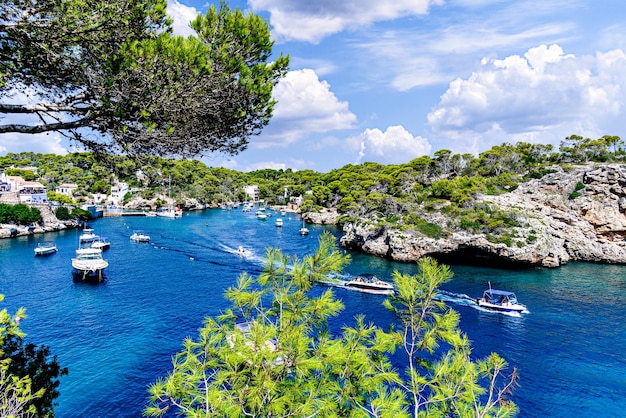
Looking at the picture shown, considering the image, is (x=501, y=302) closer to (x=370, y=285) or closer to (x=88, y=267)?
(x=370, y=285)

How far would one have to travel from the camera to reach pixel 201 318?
90.7 feet

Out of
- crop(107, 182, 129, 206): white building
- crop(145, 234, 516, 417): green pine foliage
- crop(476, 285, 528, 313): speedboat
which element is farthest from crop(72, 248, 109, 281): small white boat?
crop(107, 182, 129, 206): white building

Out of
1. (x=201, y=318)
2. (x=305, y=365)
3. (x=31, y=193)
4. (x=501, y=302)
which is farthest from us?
(x=31, y=193)

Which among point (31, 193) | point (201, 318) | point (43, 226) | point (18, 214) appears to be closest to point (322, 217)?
point (43, 226)

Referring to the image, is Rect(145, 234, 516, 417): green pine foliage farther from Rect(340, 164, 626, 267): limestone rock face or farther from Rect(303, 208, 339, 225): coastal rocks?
Rect(303, 208, 339, 225): coastal rocks

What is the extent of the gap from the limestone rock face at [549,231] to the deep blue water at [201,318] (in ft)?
8.17

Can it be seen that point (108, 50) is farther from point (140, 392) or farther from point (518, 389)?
point (518, 389)

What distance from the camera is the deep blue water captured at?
1872 centimetres

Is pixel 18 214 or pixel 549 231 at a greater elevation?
pixel 549 231

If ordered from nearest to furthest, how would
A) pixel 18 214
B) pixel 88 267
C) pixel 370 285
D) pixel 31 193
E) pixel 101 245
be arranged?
pixel 370 285 → pixel 88 267 → pixel 101 245 → pixel 18 214 → pixel 31 193

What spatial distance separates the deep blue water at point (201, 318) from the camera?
18719 mm

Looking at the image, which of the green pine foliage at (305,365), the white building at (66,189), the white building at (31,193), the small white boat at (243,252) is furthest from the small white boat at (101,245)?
the white building at (66,189)

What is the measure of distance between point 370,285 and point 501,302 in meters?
10.8

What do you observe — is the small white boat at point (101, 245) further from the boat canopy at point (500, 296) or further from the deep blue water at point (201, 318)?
the boat canopy at point (500, 296)
